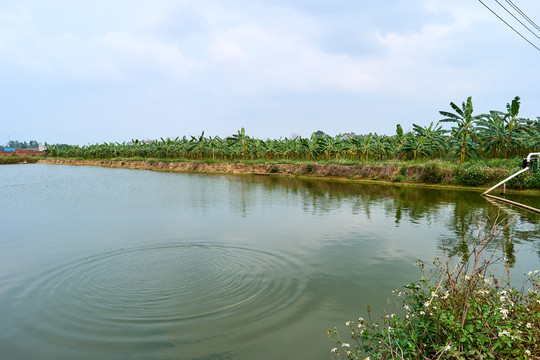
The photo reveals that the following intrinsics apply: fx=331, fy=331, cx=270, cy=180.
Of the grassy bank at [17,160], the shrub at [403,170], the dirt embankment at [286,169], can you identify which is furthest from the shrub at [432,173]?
the grassy bank at [17,160]

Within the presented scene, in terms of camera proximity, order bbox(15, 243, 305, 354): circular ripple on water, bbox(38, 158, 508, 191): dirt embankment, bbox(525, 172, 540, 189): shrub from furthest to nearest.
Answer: bbox(38, 158, 508, 191): dirt embankment, bbox(525, 172, 540, 189): shrub, bbox(15, 243, 305, 354): circular ripple on water

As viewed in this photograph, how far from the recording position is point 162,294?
7.76m

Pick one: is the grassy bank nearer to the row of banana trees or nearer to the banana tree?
the row of banana trees

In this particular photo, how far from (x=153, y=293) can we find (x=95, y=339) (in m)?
1.83

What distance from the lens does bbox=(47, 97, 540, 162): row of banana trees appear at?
2773cm

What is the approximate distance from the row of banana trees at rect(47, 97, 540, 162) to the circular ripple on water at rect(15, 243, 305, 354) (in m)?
25.1

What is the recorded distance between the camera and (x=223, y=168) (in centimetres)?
4938

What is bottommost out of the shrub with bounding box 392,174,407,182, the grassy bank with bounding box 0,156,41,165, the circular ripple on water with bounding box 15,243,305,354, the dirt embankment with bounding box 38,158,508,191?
the circular ripple on water with bounding box 15,243,305,354

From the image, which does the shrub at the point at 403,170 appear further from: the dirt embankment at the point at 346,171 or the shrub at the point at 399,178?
the shrub at the point at 399,178

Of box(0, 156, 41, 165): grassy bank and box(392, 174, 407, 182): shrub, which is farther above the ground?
box(0, 156, 41, 165): grassy bank

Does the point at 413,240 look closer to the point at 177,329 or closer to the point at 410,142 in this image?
the point at 177,329

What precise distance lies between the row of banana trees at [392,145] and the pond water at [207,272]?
38.8 ft

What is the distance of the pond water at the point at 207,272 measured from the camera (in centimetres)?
604

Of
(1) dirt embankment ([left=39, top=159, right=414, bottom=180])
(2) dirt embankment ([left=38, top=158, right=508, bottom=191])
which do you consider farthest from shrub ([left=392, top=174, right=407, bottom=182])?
(1) dirt embankment ([left=39, top=159, right=414, bottom=180])
